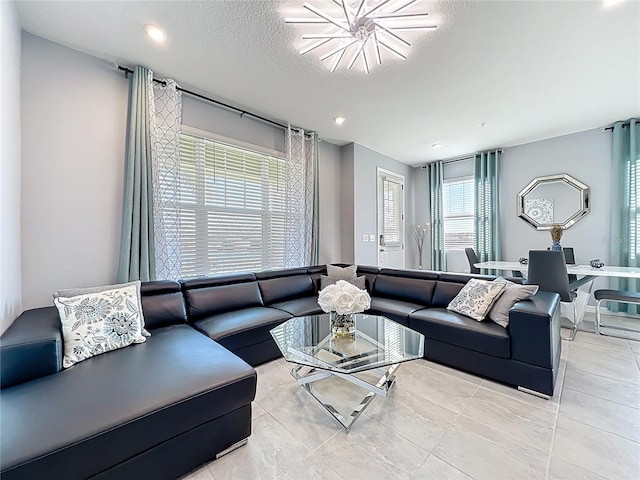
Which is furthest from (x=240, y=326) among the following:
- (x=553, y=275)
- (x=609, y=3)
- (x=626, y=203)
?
(x=626, y=203)

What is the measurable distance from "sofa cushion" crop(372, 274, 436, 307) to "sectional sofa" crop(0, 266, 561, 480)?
368 mm

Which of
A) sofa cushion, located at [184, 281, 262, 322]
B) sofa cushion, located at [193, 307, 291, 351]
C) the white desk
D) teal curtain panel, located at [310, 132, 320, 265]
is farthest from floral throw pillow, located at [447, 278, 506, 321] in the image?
sofa cushion, located at [184, 281, 262, 322]

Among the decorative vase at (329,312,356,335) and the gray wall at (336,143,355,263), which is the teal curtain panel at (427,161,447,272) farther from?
the decorative vase at (329,312,356,335)

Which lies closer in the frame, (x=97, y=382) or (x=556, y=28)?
(x=97, y=382)

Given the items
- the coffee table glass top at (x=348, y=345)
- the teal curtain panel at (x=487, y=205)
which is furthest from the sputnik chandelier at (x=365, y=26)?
the teal curtain panel at (x=487, y=205)

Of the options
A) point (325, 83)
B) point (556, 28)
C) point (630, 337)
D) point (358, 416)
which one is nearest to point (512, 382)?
point (358, 416)

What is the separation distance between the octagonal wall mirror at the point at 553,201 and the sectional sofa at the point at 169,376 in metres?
2.75

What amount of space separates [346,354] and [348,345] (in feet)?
0.45

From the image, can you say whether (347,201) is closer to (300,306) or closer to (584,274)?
(300,306)

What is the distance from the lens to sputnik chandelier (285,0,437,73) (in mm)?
1663

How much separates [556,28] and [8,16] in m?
3.75

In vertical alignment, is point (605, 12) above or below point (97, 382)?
above

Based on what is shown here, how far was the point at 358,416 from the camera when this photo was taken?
1.65 m

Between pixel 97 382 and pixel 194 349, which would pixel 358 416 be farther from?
pixel 97 382
